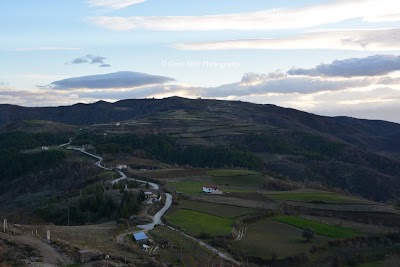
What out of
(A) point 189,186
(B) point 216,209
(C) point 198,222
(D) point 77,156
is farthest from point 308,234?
(D) point 77,156

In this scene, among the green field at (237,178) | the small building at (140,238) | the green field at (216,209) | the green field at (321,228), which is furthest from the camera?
the green field at (237,178)

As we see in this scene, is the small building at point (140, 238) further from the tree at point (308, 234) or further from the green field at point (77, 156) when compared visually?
the green field at point (77, 156)

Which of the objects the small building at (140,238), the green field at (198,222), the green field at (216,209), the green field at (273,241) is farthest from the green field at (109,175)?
the small building at (140,238)

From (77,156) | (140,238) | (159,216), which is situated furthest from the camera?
(77,156)

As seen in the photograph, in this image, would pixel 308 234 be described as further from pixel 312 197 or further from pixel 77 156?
pixel 77 156

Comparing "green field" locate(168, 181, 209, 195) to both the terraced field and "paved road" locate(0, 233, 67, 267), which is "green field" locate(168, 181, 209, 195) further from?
"paved road" locate(0, 233, 67, 267)

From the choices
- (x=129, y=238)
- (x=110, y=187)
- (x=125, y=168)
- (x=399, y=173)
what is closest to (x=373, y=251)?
(x=129, y=238)

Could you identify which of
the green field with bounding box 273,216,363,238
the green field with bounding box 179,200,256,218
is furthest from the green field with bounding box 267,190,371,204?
the green field with bounding box 273,216,363,238
